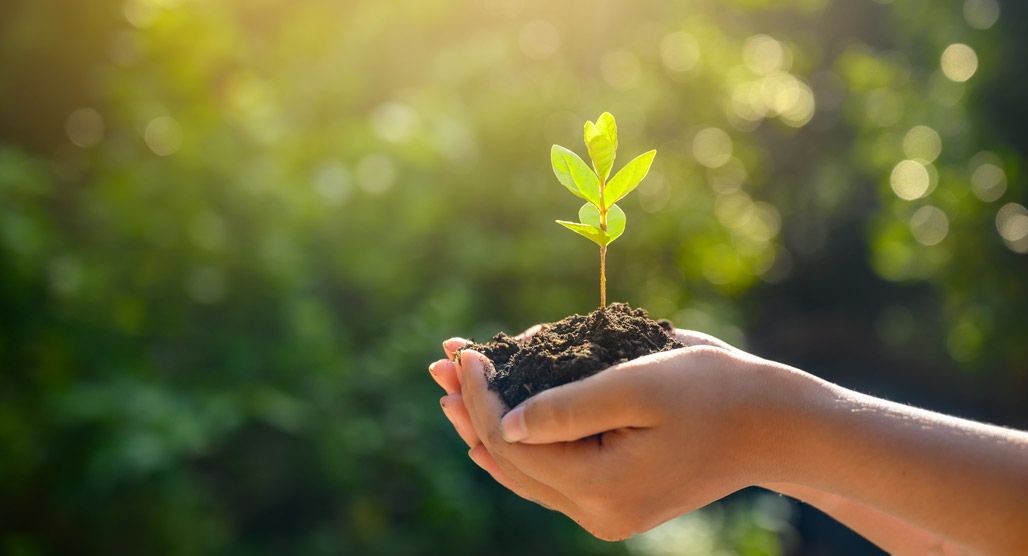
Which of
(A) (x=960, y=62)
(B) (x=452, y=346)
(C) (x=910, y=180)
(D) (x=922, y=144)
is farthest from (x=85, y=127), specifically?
(A) (x=960, y=62)

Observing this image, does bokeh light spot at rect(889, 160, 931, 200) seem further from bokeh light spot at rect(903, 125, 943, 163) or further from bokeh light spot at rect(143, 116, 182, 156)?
bokeh light spot at rect(143, 116, 182, 156)

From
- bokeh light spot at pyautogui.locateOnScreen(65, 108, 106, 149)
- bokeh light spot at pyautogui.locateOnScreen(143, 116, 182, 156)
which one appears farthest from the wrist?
bokeh light spot at pyautogui.locateOnScreen(65, 108, 106, 149)

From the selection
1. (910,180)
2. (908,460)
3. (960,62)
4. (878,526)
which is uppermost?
(960,62)

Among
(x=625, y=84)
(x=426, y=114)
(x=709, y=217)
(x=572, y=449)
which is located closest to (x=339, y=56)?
(x=426, y=114)

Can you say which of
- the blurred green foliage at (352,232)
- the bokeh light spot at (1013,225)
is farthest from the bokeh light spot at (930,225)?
the bokeh light spot at (1013,225)

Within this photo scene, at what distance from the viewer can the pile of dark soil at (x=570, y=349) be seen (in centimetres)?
135

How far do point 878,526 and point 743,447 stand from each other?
16.1 inches

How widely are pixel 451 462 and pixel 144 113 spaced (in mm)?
1889

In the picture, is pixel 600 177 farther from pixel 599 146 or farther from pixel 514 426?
pixel 514 426

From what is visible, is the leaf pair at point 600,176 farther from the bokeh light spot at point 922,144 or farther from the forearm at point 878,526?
the bokeh light spot at point 922,144

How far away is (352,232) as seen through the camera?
379 centimetres

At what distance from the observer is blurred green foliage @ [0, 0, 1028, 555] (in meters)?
3.13

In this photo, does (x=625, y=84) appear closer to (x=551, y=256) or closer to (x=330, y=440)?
(x=551, y=256)

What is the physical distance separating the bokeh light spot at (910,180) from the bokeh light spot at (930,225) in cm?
11
